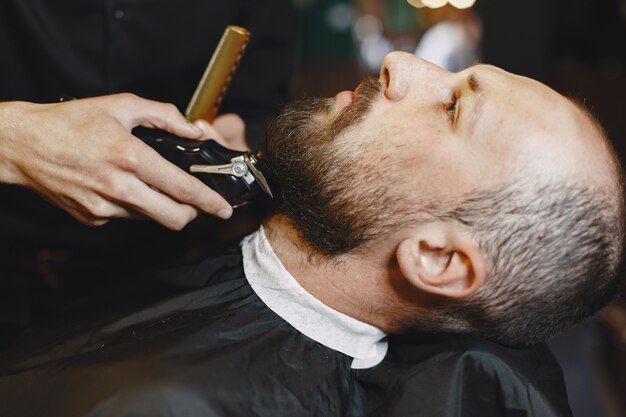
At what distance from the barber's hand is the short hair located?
537 millimetres

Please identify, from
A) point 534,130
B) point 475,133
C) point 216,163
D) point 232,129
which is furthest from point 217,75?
point 534,130

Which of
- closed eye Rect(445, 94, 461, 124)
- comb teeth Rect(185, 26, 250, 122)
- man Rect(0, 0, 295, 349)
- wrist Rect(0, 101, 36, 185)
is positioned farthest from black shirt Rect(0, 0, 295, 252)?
closed eye Rect(445, 94, 461, 124)

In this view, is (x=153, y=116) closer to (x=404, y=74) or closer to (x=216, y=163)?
(x=216, y=163)

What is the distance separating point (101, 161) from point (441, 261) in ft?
2.35

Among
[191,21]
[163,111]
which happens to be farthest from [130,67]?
[163,111]

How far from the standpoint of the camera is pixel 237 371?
1.34m

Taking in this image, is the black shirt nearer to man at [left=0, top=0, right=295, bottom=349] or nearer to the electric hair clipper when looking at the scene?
man at [left=0, top=0, right=295, bottom=349]

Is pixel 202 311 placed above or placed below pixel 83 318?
above

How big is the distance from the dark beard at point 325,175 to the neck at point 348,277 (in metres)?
0.03

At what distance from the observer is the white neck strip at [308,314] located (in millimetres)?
1457

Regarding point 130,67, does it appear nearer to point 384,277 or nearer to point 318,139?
point 318,139

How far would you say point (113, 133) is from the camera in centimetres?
127

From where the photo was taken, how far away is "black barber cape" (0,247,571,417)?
1264mm

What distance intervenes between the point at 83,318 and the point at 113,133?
552 millimetres
